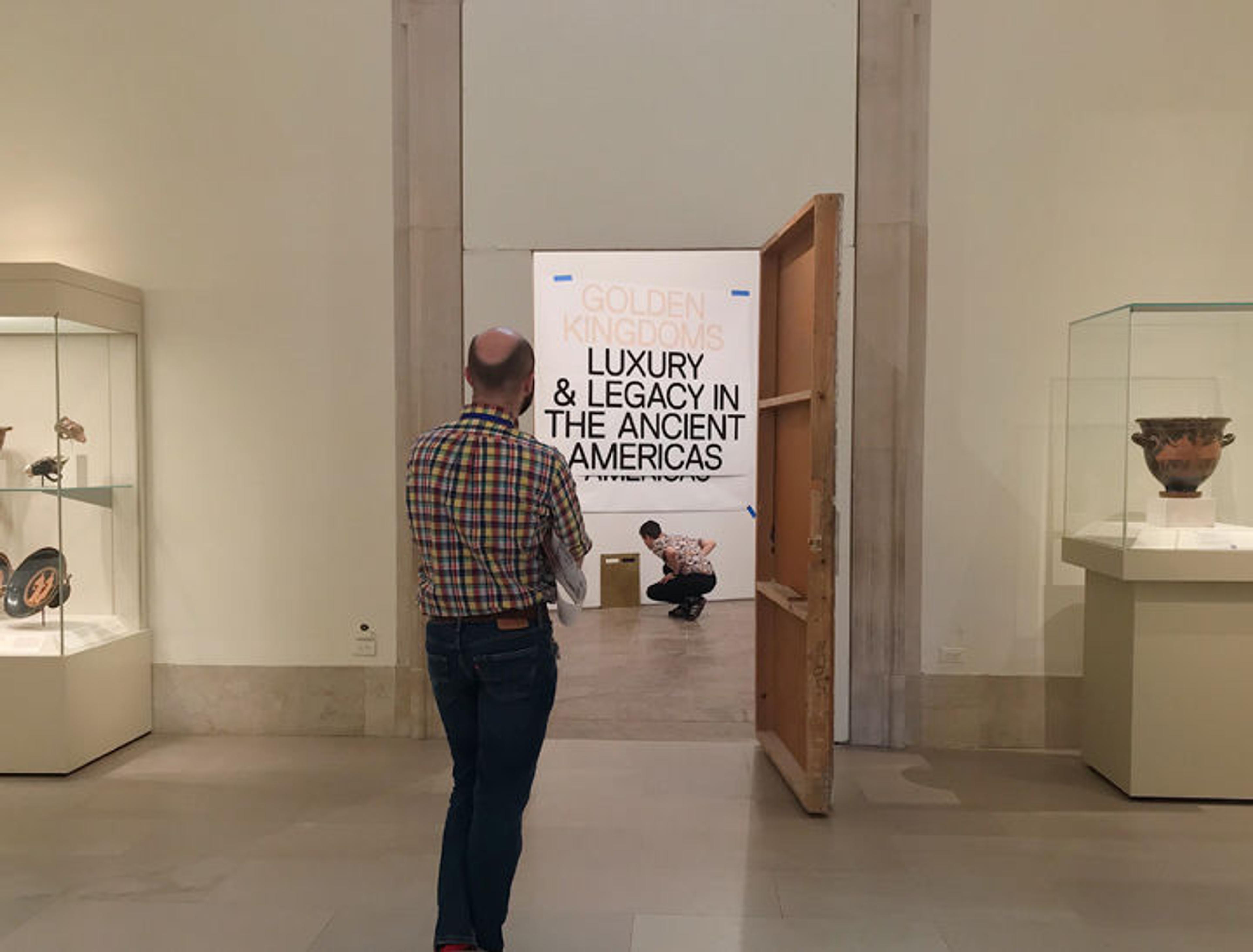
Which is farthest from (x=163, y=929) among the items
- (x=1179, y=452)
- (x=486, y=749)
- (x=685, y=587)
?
(x=685, y=587)

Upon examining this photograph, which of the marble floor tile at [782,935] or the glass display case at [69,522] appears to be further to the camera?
the glass display case at [69,522]

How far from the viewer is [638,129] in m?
5.26

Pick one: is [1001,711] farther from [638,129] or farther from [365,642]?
[638,129]

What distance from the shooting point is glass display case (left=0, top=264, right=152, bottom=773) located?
15.2ft

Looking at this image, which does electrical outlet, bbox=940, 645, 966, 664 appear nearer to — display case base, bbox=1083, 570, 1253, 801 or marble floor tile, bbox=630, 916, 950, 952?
display case base, bbox=1083, 570, 1253, 801

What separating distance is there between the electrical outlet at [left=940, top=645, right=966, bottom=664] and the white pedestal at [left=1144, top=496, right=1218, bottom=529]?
1.17 m

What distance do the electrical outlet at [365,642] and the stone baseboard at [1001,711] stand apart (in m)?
2.79

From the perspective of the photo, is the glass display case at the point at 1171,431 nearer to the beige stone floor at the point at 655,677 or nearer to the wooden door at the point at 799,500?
the wooden door at the point at 799,500

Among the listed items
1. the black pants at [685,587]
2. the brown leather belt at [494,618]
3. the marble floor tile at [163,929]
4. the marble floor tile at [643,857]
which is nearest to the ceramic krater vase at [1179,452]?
the marble floor tile at [643,857]

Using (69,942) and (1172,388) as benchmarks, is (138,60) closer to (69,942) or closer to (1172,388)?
(69,942)

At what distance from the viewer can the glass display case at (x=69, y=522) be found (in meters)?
4.62

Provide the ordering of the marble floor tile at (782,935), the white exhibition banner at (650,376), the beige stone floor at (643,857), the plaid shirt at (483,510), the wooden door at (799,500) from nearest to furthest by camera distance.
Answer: the plaid shirt at (483,510) → the marble floor tile at (782,935) → the beige stone floor at (643,857) → the wooden door at (799,500) → the white exhibition banner at (650,376)

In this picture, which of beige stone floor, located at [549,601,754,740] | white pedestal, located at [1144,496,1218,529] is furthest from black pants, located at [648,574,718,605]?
white pedestal, located at [1144,496,1218,529]

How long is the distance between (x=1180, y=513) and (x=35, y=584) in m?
5.17
